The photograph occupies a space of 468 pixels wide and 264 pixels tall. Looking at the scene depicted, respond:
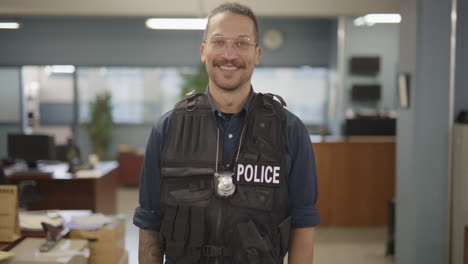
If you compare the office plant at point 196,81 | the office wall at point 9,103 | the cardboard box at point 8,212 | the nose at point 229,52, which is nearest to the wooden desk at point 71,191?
the cardboard box at point 8,212

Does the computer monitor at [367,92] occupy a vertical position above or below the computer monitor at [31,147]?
above

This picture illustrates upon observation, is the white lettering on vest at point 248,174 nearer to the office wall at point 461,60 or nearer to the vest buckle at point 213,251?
the vest buckle at point 213,251

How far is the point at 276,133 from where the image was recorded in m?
1.53

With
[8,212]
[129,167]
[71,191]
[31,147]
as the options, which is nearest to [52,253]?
[8,212]

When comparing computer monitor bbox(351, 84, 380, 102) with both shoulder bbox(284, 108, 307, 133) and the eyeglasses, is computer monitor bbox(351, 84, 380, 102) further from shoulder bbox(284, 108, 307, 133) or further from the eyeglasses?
the eyeglasses

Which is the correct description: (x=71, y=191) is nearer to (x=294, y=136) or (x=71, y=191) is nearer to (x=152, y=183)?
(x=152, y=183)

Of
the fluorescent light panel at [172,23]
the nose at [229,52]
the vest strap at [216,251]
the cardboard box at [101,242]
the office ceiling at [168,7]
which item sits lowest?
the cardboard box at [101,242]

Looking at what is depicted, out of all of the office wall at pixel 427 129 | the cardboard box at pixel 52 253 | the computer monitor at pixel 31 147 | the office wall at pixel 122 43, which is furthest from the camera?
the office wall at pixel 122 43

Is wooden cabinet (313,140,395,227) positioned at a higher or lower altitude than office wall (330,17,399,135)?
lower

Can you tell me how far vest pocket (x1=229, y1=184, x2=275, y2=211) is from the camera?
1468mm

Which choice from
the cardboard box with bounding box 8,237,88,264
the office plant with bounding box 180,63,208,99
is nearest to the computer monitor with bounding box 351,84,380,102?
the office plant with bounding box 180,63,208,99

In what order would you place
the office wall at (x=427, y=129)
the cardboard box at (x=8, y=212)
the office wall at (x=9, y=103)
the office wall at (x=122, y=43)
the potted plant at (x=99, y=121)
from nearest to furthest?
the cardboard box at (x=8, y=212)
the office wall at (x=427, y=129)
the potted plant at (x=99, y=121)
the office wall at (x=122, y=43)
the office wall at (x=9, y=103)

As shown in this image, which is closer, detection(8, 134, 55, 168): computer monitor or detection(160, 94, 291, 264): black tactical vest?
detection(160, 94, 291, 264): black tactical vest

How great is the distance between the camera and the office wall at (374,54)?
27.5 ft
